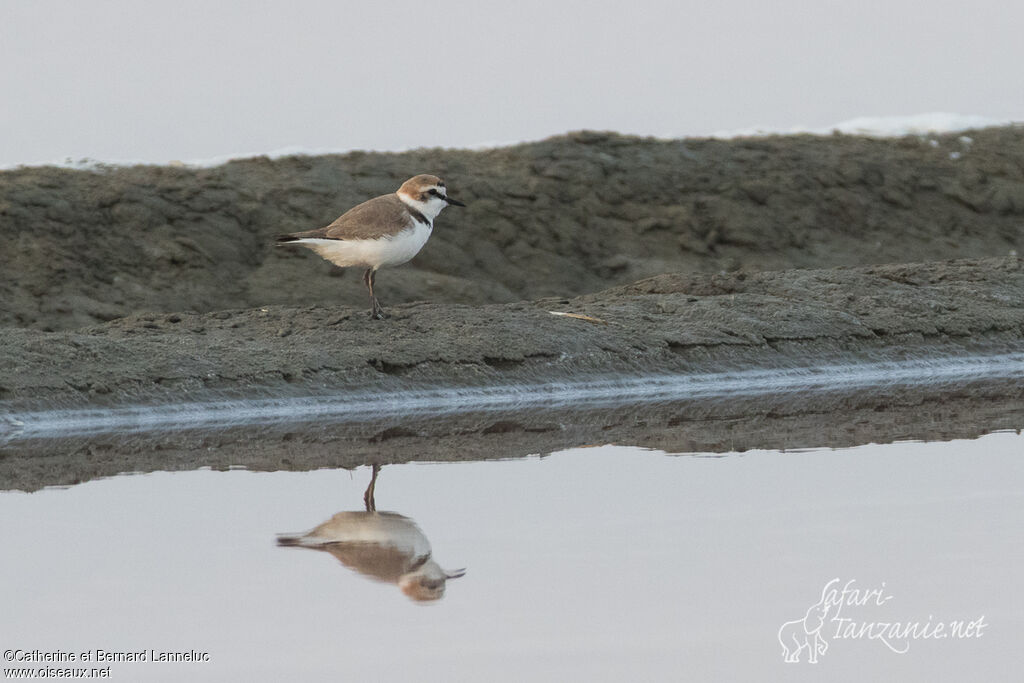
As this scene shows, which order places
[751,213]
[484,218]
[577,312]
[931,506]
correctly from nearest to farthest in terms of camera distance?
[931,506], [577,312], [484,218], [751,213]

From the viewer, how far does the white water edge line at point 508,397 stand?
10672 mm

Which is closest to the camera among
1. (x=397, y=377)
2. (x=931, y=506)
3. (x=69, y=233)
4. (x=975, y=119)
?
(x=931, y=506)

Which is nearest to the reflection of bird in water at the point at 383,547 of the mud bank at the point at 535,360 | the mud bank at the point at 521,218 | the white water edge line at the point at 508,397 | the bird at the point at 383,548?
the bird at the point at 383,548

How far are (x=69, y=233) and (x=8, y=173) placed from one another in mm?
1495

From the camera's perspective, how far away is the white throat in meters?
12.6

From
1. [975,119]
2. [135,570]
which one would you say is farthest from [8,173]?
[975,119]

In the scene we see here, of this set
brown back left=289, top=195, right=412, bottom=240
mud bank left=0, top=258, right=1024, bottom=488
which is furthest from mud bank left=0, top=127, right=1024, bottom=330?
mud bank left=0, top=258, right=1024, bottom=488

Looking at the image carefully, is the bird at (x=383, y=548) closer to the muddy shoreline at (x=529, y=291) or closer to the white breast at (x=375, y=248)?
the muddy shoreline at (x=529, y=291)

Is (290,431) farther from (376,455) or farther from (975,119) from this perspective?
(975,119)

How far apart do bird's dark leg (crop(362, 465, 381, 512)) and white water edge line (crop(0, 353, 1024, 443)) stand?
2.10 meters

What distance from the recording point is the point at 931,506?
25.8 feet

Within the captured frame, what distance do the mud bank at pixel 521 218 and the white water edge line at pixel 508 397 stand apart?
1682 millimetres

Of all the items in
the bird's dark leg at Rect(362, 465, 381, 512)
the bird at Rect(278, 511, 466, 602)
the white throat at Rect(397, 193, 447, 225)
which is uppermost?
the white throat at Rect(397, 193, 447, 225)

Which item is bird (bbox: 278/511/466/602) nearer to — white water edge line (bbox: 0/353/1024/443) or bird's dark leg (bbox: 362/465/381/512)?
bird's dark leg (bbox: 362/465/381/512)
